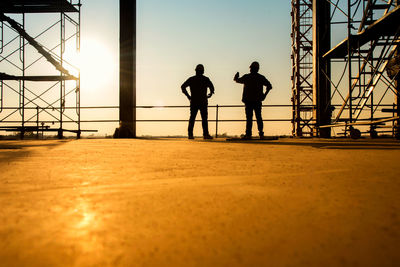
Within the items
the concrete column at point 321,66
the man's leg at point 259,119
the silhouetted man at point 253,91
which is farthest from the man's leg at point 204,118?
the concrete column at point 321,66

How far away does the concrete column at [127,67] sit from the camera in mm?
8344

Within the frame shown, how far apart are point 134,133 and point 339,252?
8.15m

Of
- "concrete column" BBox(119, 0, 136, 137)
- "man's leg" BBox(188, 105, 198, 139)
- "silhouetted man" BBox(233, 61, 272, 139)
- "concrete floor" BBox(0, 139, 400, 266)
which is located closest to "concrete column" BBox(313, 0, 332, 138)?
"silhouetted man" BBox(233, 61, 272, 139)

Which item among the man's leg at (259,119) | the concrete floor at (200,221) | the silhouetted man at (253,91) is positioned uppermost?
the silhouetted man at (253,91)

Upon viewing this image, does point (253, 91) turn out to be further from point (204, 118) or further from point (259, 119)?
point (204, 118)

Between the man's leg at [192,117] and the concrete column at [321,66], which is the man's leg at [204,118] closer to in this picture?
the man's leg at [192,117]

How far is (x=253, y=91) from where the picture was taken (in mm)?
6395

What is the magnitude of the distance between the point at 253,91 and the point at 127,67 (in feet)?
12.4

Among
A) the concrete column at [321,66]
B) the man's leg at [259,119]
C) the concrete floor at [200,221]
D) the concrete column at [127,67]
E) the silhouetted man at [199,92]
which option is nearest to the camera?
the concrete floor at [200,221]

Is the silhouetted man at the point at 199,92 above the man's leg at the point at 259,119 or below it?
above

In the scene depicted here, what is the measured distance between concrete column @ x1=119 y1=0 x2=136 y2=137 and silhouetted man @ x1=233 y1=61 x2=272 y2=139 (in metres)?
3.28

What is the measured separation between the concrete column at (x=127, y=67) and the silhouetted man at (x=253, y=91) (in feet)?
10.8

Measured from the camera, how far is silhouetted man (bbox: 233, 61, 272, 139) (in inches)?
252

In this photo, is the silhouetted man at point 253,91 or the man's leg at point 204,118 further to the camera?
the man's leg at point 204,118
